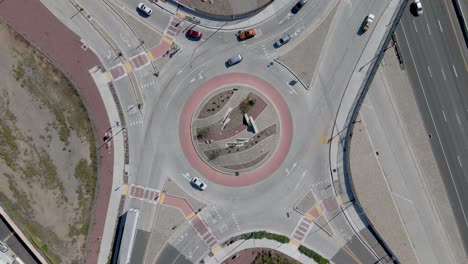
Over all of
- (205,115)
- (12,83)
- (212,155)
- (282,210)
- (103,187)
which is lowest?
(282,210)

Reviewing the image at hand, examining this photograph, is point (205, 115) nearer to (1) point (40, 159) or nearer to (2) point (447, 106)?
(1) point (40, 159)

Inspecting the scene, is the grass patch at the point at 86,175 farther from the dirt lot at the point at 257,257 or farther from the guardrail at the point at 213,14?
the guardrail at the point at 213,14

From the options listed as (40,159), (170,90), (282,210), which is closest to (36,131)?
(40,159)

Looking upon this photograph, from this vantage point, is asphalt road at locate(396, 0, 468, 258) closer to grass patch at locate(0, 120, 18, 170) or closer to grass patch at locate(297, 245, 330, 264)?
grass patch at locate(297, 245, 330, 264)

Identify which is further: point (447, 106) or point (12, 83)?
point (447, 106)

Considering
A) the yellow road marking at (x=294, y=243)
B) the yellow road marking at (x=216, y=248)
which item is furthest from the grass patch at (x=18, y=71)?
the yellow road marking at (x=294, y=243)

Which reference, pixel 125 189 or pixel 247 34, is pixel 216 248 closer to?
pixel 125 189
